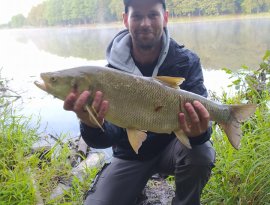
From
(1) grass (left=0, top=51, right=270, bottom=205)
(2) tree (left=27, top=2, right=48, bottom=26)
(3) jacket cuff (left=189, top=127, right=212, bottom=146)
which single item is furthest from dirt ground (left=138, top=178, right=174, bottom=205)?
(2) tree (left=27, top=2, right=48, bottom=26)

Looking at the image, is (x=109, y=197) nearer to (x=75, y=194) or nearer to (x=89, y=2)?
(x=75, y=194)

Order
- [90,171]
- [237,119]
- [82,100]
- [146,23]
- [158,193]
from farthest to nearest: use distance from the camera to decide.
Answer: [90,171], [158,193], [146,23], [237,119], [82,100]

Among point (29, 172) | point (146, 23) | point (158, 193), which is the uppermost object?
point (146, 23)

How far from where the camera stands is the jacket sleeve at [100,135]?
6.58 feet

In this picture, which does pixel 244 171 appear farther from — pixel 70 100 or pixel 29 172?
pixel 29 172

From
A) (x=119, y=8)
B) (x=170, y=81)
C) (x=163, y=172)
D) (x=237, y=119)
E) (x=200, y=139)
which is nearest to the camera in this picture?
(x=170, y=81)

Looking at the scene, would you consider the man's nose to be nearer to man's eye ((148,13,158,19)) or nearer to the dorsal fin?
man's eye ((148,13,158,19))

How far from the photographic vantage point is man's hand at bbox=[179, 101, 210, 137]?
1.74 metres

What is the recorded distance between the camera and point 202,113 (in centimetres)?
176

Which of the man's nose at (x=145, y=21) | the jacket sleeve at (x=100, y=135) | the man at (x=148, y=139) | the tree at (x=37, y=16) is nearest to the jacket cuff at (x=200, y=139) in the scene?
the man at (x=148, y=139)

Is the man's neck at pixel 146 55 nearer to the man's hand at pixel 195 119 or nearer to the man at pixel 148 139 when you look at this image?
the man at pixel 148 139

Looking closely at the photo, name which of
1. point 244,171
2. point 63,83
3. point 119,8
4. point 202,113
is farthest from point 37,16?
point 202,113

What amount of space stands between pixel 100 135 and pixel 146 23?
2.65ft

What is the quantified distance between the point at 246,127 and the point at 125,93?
5.73 ft
